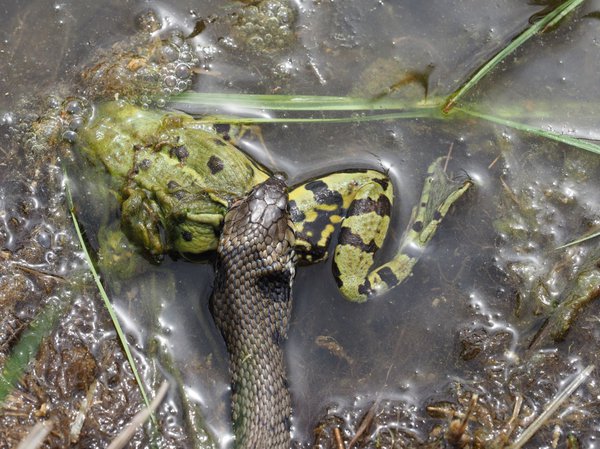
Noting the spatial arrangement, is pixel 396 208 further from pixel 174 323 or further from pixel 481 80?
pixel 174 323

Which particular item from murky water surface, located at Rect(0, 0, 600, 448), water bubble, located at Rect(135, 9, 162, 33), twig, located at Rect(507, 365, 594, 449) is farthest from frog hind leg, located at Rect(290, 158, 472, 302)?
water bubble, located at Rect(135, 9, 162, 33)

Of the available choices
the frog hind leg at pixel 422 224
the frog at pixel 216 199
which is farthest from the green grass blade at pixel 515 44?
the frog at pixel 216 199

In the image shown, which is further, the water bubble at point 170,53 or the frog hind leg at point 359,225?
the water bubble at point 170,53

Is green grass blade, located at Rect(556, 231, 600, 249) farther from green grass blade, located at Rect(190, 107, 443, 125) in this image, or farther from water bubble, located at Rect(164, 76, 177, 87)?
water bubble, located at Rect(164, 76, 177, 87)

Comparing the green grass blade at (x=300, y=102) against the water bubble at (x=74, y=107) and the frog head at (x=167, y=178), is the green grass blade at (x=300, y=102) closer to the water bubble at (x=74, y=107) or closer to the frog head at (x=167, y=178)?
the frog head at (x=167, y=178)

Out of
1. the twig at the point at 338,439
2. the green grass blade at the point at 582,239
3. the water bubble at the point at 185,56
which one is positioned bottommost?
the twig at the point at 338,439

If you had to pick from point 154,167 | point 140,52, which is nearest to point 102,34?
point 140,52
